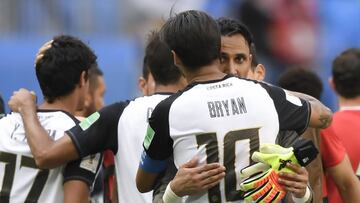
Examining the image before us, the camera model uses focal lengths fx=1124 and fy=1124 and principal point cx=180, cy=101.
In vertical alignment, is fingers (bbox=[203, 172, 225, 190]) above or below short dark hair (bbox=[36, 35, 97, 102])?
below

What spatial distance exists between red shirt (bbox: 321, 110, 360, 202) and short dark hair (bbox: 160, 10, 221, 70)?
5.17ft

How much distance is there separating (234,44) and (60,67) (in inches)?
39.4

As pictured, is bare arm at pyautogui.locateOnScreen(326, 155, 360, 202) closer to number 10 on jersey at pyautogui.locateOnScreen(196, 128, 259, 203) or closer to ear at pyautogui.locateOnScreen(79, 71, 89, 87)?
number 10 on jersey at pyautogui.locateOnScreen(196, 128, 259, 203)

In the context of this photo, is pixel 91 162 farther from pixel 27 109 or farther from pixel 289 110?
pixel 289 110

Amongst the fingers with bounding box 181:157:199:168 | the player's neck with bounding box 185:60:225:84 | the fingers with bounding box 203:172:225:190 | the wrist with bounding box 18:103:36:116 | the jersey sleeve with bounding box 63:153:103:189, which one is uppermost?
the player's neck with bounding box 185:60:225:84

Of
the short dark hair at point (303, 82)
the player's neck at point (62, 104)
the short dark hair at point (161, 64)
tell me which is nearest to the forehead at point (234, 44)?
the short dark hair at point (161, 64)

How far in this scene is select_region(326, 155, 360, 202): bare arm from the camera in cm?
645

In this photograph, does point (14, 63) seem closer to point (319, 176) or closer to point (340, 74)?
point (340, 74)

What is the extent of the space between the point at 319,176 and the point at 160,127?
4.60ft

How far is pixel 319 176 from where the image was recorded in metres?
6.36

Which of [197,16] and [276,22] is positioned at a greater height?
[197,16]

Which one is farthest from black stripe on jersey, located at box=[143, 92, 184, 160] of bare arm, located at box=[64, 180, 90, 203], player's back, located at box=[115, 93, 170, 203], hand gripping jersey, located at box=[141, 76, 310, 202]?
bare arm, located at box=[64, 180, 90, 203]

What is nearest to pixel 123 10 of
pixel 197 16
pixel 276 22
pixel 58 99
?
pixel 276 22

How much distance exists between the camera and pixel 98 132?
6172 mm
